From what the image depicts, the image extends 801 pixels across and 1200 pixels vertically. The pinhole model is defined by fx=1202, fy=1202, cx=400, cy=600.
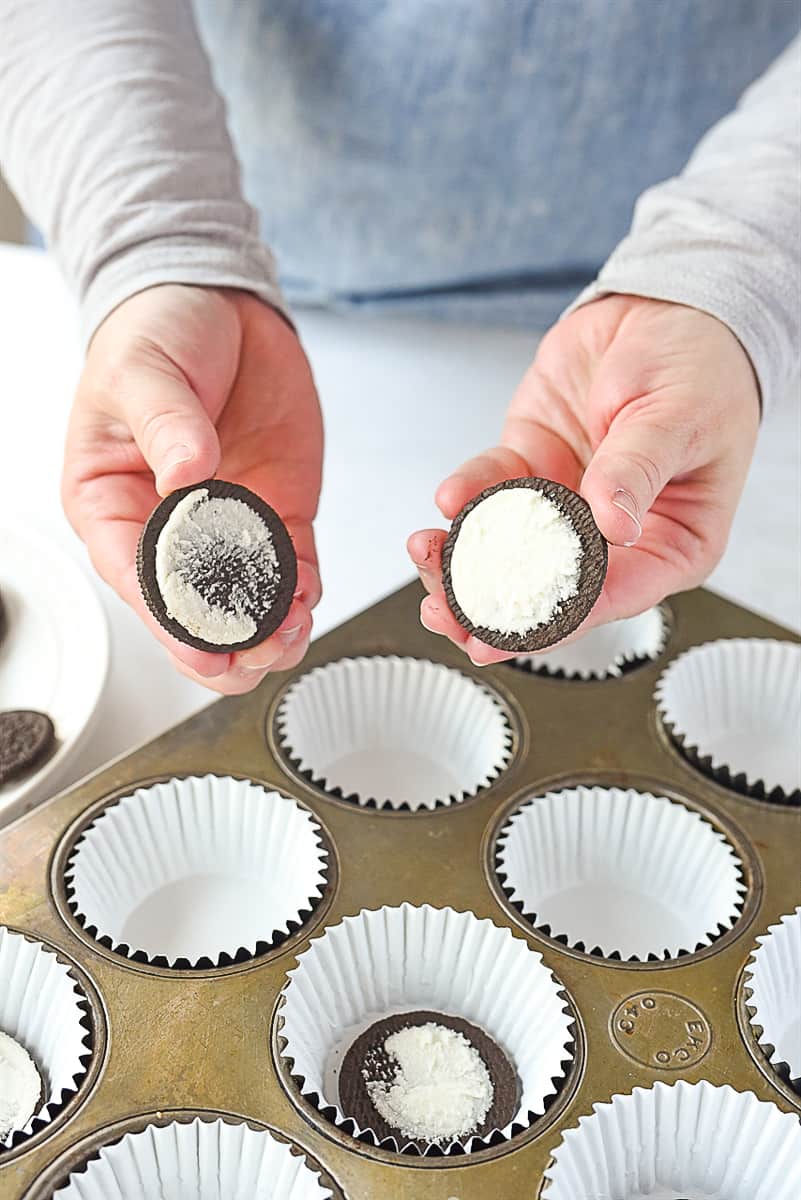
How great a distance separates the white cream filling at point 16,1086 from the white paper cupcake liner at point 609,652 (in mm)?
739

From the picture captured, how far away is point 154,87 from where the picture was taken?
1541 millimetres

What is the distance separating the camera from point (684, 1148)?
108 cm

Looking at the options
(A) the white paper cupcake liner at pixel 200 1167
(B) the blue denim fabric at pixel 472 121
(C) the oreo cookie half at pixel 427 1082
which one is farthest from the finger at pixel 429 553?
(B) the blue denim fabric at pixel 472 121

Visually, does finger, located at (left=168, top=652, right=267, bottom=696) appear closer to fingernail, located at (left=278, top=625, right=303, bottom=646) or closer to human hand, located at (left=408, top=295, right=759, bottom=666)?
fingernail, located at (left=278, top=625, right=303, bottom=646)

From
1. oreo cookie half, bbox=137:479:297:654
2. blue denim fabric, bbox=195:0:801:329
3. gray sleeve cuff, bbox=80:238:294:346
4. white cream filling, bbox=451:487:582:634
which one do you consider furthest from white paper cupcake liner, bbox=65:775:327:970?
blue denim fabric, bbox=195:0:801:329

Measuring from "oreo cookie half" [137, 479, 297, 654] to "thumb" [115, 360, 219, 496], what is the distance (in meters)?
0.04

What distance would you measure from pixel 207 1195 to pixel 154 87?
4.21 feet

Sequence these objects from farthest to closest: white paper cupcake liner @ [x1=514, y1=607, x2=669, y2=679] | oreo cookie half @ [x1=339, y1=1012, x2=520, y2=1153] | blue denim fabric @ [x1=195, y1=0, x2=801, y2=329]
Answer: blue denim fabric @ [x1=195, y1=0, x2=801, y2=329] < white paper cupcake liner @ [x1=514, y1=607, x2=669, y2=679] < oreo cookie half @ [x1=339, y1=1012, x2=520, y2=1153]

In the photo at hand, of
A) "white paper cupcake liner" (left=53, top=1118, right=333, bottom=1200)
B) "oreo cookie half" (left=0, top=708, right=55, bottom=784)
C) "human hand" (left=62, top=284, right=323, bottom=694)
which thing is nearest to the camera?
"white paper cupcake liner" (left=53, top=1118, right=333, bottom=1200)

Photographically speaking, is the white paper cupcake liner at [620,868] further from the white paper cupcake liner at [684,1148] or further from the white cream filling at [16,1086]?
the white cream filling at [16,1086]

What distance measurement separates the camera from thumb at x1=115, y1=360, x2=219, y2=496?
111cm

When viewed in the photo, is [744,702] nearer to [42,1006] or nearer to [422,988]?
[422,988]

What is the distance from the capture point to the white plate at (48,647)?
131 cm

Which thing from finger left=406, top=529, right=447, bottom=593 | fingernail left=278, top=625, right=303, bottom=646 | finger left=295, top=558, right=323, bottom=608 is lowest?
fingernail left=278, top=625, right=303, bottom=646
